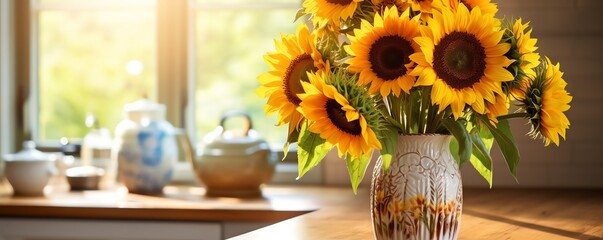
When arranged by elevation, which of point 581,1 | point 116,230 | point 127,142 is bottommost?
point 116,230

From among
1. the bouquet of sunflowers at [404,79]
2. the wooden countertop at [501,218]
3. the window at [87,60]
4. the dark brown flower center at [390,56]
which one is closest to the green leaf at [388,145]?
the bouquet of sunflowers at [404,79]

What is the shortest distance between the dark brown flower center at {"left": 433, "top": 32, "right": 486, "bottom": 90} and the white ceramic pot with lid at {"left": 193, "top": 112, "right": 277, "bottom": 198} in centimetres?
175

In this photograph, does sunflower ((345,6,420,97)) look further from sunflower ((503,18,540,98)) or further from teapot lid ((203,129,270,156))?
teapot lid ((203,129,270,156))

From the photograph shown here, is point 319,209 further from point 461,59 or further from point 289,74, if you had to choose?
point 461,59

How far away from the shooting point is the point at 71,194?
10.6 ft

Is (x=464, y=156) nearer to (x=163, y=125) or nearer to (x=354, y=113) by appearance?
(x=354, y=113)

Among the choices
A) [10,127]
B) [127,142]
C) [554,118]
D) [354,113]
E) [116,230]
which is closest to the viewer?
[354,113]

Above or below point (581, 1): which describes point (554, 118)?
below

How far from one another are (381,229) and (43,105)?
8.17 ft

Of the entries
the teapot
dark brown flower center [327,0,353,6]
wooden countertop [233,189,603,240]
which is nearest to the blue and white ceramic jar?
the teapot

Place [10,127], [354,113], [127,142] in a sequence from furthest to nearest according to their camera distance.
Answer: [10,127], [127,142], [354,113]

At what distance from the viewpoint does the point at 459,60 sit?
1448mm

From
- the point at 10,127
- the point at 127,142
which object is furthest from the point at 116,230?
the point at 10,127

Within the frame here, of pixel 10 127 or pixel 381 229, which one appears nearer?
pixel 381 229
